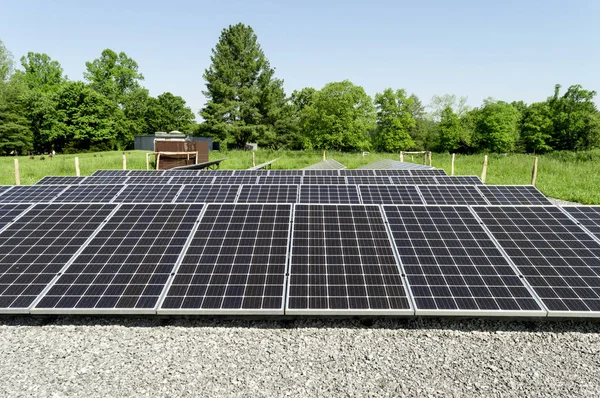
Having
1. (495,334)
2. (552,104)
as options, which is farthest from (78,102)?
(552,104)

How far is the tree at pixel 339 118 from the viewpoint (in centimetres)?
6944

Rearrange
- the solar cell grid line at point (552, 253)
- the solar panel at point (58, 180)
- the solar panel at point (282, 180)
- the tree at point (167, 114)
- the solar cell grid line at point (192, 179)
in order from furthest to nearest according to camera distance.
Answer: the tree at point (167, 114) < the solar panel at point (282, 180) < the solar cell grid line at point (192, 179) < the solar panel at point (58, 180) < the solar cell grid line at point (552, 253)

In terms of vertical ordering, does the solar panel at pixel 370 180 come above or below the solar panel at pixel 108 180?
above

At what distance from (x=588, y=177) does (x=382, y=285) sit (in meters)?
30.5

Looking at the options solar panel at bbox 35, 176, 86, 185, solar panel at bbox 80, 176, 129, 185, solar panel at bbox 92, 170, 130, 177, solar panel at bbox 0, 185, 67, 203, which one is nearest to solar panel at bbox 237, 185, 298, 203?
solar panel at bbox 0, 185, 67, 203

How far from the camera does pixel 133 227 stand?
746cm

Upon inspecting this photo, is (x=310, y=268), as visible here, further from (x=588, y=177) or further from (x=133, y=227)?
(x=588, y=177)

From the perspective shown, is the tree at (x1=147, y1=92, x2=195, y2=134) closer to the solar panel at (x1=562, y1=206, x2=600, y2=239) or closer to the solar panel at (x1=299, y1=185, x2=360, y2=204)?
the solar panel at (x1=299, y1=185, x2=360, y2=204)

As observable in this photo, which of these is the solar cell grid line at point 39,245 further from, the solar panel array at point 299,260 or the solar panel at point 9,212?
the solar panel at point 9,212

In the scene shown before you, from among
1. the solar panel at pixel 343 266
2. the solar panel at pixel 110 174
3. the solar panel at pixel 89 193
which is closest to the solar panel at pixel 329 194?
the solar panel at pixel 343 266

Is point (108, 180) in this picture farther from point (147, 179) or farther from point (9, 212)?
point (9, 212)

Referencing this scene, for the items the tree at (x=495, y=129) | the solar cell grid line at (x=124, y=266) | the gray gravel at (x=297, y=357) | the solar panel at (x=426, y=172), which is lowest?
the gray gravel at (x=297, y=357)

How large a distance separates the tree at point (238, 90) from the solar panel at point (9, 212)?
54.2 metres

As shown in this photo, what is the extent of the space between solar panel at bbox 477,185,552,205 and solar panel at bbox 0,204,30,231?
14.3 meters
